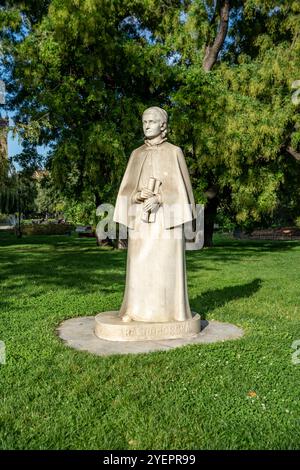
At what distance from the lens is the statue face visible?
5.80m

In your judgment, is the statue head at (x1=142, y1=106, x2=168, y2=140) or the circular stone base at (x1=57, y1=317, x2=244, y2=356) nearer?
the circular stone base at (x1=57, y1=317, x2=244, y2=356)

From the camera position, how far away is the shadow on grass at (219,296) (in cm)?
806

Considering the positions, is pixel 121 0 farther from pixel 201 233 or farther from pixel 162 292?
pixel 162 292

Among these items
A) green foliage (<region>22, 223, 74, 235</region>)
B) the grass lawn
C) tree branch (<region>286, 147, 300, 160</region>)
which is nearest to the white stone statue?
the grass lawn

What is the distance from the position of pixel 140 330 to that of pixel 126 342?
0.71ft

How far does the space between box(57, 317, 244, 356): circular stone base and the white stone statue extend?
12.7 inches

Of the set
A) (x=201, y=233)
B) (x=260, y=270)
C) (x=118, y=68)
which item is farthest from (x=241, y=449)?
(x=201, y=233)

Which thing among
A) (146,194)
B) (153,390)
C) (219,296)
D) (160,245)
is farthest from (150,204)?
(219,296)

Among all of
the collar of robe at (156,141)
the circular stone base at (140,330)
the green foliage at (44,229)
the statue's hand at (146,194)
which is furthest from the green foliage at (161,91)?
the green foliage at (44,229)

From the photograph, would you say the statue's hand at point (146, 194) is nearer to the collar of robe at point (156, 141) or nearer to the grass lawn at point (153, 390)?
the collar of robe at point (156, 141)

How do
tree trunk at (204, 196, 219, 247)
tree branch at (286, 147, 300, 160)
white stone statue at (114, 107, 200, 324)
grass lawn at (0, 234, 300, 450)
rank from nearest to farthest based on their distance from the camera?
grass lawn at (0, 234, 300, 450), white stone statue at (114, 107, 200, 324), tree branch at (286, 147, 300, 160), tree trunk at (204, 196, 219, 247)

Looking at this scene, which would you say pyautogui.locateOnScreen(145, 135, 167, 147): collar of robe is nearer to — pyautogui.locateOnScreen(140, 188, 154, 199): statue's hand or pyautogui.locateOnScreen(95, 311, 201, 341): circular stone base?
pyautogui.locateOnScreen(140, 188, 154, 199): statue's hand

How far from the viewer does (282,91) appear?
1930 cm
